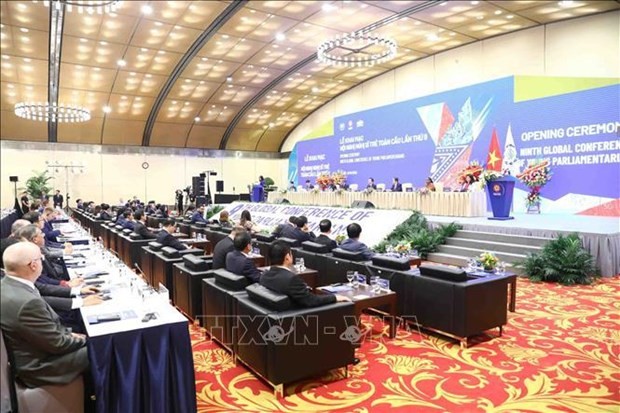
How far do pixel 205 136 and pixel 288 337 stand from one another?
22.2 metres

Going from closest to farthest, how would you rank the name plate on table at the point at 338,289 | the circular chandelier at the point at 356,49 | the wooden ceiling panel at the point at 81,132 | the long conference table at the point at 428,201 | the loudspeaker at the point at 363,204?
the name plate on table at the point at 338,289
the long conference table at the point at 428,201
the loudspeaker at the point at 363,204
the circular chandelier at the point at 356,49
the wooden ceiling panel at the point at 81,132

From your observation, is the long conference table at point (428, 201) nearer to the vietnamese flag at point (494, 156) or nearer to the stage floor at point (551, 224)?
the stage floor at point (551, 224)

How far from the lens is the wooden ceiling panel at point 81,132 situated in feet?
65.4

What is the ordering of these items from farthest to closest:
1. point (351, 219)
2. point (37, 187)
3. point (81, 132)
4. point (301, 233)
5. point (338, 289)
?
point (81, 132), point (37, 187), point (351, 219), point (301, 233), point (338, 289)

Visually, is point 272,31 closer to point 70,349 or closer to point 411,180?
point 411,180

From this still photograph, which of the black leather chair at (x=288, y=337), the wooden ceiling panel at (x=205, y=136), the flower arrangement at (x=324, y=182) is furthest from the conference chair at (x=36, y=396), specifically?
the wooden ceiling panel at (x=205, y=136)

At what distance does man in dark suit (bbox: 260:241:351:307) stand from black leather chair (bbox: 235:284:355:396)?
0.05 m

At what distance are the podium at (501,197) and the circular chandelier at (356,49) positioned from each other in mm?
4848

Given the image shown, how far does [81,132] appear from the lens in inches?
808

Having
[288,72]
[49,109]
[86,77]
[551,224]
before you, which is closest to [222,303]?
[551,224]

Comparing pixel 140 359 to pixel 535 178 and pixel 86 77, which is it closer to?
pixel 535 178

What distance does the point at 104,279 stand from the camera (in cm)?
375

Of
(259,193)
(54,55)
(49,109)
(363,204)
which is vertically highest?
(54,55)

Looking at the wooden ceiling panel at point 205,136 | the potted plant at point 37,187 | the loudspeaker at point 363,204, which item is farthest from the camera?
the wooden ceiling panel at point 205,136
